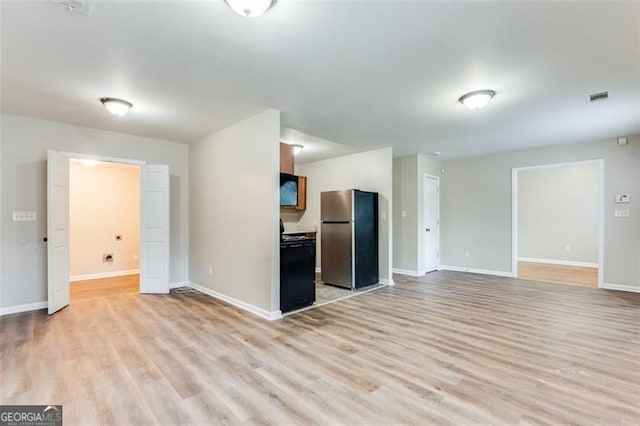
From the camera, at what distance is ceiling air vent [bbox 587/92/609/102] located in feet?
10.6

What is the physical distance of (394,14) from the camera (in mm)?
1956

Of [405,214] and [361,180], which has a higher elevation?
[361,180]

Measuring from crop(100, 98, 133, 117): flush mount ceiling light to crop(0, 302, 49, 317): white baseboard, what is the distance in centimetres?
284

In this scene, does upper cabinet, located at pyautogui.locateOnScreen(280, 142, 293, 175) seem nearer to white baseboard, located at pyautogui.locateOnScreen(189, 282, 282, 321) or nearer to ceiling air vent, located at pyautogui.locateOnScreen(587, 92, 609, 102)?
white baseboard, located at pyautogui.locateOnScreen(189, 282, 282, 321)

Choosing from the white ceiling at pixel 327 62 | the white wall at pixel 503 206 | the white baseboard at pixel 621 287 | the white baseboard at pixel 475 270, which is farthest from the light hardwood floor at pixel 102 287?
the white baseboard at pixel 621 287

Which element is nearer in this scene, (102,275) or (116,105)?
(116,105)

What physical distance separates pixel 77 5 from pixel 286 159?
273 cm

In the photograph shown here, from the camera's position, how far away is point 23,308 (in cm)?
393

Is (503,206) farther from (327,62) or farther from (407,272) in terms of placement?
(327,62)

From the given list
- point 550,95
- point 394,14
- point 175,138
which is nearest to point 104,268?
point 175,138

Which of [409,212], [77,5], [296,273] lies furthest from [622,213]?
[77,5]

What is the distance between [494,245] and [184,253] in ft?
20.4

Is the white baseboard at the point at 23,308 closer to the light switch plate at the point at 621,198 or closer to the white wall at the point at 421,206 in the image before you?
the white wall at the point at 421,206

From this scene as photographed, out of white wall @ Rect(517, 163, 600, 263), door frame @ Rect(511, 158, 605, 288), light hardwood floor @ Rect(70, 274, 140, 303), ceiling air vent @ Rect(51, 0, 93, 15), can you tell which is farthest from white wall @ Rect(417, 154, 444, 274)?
ceiling air vent @ Rect(51, 0, 93, 15)
